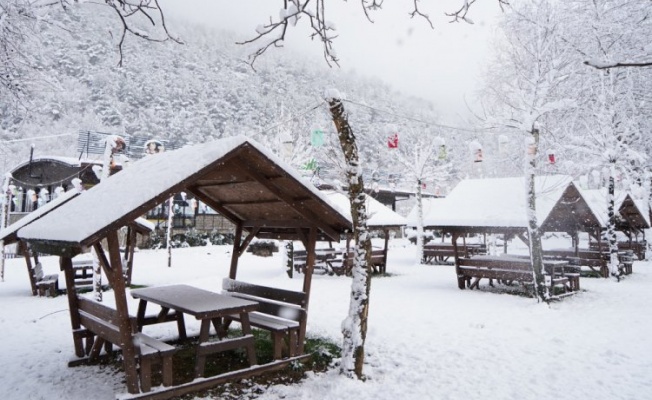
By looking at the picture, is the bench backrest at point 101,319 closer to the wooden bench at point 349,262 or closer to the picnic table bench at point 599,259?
the wooden bench at point 349,262

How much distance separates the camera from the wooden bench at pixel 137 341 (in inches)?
190

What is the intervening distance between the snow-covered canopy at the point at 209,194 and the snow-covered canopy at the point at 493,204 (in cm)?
785

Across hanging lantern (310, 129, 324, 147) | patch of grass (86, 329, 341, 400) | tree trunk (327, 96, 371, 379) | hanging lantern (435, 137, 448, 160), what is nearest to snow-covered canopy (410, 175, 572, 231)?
hanging lantern (435, 137, 448, 160)

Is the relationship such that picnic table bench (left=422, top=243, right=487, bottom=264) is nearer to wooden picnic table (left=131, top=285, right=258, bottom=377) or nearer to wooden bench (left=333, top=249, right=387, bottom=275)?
wooden bench (left=333, top=249, right=387, bottom=275)

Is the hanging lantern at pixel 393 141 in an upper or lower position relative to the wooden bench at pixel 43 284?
upper

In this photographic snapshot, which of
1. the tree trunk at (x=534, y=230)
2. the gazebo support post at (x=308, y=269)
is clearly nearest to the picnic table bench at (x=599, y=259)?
the tree trunk at (x=534, y=230)

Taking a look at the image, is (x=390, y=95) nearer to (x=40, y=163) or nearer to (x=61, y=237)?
(x=40, y=163)

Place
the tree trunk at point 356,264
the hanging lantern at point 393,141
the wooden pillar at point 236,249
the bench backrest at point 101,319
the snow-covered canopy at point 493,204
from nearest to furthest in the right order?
the bench backrest at point 101,319 → the tree trunk at point 356,264 → the wooden pillar at point 236,249 → the snow-covered canopy at point 493,204 → the hanging lantern at point 393,141

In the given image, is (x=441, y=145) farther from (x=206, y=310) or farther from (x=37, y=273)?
(x=37, y=273)

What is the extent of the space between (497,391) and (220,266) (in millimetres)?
16265

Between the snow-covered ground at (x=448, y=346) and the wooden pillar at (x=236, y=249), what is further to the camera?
the wooden pillar at (x=236, y=249)

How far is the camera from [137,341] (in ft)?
16.7

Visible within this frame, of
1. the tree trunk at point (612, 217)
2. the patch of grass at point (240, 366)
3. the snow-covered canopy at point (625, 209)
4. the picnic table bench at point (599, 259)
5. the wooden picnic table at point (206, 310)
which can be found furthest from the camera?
the snow-covered canopy at point (625, 209)

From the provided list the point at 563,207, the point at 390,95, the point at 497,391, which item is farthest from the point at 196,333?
the point at 390,95
